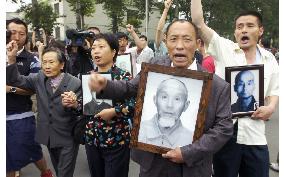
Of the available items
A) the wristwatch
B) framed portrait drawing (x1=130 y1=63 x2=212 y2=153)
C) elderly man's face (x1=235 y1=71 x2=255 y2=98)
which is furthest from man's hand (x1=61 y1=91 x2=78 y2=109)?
elderly man's face (x1=235 y1=71 x2=255 y2=98)

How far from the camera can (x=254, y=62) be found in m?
2.84

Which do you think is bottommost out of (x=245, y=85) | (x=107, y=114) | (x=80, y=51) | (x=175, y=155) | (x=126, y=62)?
(x=175, y=155)

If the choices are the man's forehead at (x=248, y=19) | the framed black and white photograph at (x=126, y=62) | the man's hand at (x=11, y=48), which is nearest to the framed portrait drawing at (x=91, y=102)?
the man's hand at (x=11, y=48)

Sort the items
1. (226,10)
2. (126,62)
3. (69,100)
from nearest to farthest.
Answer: (69,100)
(126,62)
(226,10)

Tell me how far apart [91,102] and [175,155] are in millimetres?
1270

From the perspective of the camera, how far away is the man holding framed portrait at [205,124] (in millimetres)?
2023

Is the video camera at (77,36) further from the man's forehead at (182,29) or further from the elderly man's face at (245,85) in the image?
the man's forehead at (182,29)

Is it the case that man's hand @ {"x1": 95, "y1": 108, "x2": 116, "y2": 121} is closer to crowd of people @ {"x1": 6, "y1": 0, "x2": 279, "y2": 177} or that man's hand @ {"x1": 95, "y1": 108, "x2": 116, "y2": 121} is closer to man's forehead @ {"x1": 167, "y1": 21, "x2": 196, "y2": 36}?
crowd of people @ {"x1": 6, "y1": 0, "x2": 279, "y2": 177}

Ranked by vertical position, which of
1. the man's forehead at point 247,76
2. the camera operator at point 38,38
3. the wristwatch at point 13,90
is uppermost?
the camera operator at point 38,38

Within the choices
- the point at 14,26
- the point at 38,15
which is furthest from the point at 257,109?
the point at 38,15

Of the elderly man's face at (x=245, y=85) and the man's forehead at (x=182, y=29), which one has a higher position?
the man's forehead at (x=182, y=29)

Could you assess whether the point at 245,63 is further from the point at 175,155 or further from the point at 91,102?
the point at 91,102

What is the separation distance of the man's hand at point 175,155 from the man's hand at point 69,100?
4.64 ft

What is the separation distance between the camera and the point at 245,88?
8.78ft
